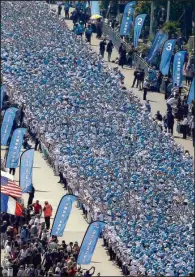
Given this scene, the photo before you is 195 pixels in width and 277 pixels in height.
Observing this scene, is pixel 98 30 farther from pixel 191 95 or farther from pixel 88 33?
pixel 191 95

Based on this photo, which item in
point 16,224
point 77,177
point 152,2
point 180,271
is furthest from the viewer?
point 152,2

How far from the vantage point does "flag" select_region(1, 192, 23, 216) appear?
7438cm

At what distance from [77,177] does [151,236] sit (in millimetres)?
9439

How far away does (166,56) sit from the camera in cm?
9769

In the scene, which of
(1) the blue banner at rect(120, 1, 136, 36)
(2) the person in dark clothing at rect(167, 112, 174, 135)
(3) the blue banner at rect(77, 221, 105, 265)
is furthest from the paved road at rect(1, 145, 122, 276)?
(1) the blue banner at rect(120, 1, 136, 36)

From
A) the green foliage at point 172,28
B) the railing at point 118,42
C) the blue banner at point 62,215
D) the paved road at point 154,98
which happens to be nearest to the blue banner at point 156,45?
the railing at point 118,42

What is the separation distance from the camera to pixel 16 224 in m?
76.9

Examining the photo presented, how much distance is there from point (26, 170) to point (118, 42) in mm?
29755

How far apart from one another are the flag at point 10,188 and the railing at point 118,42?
24.4 meters

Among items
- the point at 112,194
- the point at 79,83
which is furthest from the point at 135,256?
the point at 79,83

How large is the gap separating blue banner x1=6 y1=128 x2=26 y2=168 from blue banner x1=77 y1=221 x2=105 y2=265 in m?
11.5

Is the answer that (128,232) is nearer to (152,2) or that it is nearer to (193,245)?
(193,245)

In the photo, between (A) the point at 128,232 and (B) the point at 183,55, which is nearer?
(A) the point at 128,232

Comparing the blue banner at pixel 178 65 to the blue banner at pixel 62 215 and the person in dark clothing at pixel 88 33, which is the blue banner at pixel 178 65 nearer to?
the person in dark clothing at pixel 88 33
